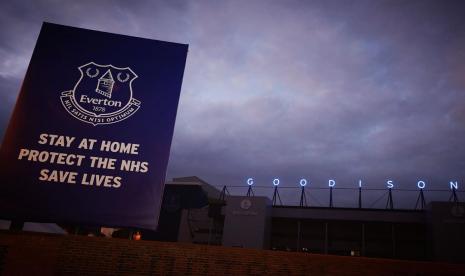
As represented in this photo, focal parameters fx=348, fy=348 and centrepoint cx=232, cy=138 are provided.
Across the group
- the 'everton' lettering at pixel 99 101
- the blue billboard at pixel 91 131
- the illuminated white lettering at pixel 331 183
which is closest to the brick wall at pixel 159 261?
the blue billboard at pixel 91 131

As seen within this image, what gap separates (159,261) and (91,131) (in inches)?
187

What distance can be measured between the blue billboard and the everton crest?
0.03 m

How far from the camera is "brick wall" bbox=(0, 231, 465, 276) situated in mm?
10781

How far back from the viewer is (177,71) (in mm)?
11922

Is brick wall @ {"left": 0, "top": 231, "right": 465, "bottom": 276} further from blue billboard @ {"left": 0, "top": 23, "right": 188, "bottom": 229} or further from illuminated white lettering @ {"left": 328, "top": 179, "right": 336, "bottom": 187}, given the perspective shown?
illuminated white lettering @ {"left": 328, "top": 179, "right": 336, "bottom": 187}

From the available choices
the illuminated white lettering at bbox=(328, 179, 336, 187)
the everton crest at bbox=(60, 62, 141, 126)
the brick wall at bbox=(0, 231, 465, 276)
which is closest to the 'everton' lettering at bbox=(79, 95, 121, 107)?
the everton crest at bbox=(60, 62, 141, 126)

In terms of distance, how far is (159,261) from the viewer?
37.2 ft

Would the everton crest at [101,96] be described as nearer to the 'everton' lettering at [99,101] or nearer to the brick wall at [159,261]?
the 'everton' lettering at [99,101]

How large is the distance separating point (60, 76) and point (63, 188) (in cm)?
373

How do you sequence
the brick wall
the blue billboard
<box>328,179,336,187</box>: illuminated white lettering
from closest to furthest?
the blue billboard < the brick wall < <box>328,179,336,187</box>: illuminated white lettering

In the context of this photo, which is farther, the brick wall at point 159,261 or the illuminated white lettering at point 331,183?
the illuminated white lettering at point 331,183

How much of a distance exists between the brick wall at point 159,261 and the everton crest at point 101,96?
157 inches

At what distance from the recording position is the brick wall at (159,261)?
10781mm

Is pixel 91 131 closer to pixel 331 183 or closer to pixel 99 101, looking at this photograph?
pixel 99 101
